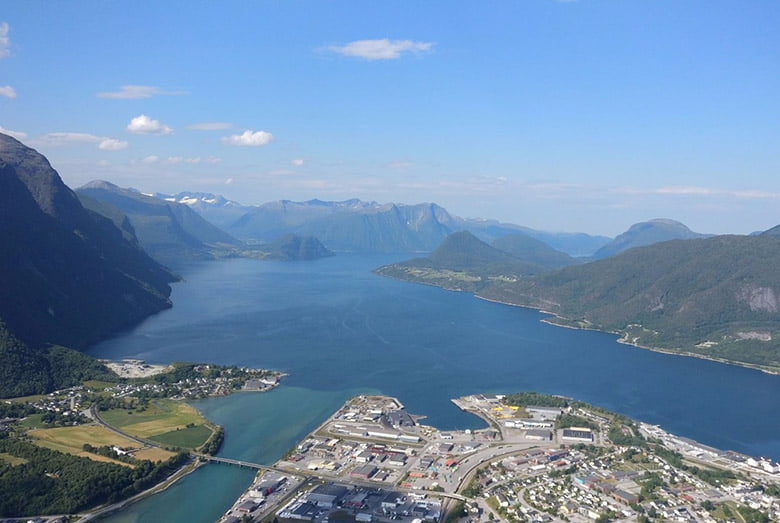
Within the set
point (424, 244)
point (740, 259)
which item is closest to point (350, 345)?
point (740, 259)

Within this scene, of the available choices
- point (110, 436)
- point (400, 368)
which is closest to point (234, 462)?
point (110, 436)

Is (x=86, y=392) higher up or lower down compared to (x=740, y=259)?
lower down

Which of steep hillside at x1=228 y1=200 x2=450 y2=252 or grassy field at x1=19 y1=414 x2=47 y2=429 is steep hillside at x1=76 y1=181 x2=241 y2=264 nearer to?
steep hillside at x1=228 y1=200 x2=450 y2=252

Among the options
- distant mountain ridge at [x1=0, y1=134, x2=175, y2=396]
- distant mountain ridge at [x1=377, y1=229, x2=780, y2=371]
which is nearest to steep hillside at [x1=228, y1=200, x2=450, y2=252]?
distant mountain ridge at [x1=377, y1=229, x2=780, y2=371]

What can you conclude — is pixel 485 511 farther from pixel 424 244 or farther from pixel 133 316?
pixel 424 244

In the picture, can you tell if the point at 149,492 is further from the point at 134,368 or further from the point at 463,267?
the point at 463,267

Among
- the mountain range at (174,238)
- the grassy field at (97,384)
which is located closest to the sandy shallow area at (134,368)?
the grassy field at (97,384)
